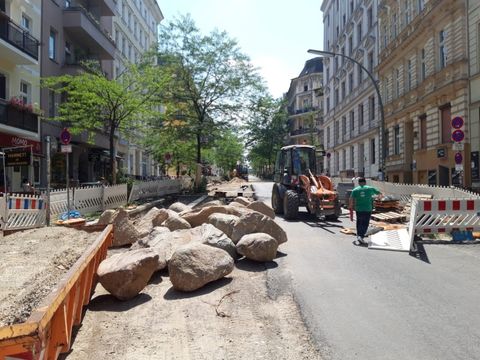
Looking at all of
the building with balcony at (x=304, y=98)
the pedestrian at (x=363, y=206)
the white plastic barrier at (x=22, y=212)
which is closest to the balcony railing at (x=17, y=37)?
the white plastic barrier at (x=22, y=212)

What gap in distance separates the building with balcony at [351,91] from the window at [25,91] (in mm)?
21129

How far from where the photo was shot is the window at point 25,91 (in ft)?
78.2

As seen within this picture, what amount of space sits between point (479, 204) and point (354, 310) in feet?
23.0

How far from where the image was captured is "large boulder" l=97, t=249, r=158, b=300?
6020 millimetres

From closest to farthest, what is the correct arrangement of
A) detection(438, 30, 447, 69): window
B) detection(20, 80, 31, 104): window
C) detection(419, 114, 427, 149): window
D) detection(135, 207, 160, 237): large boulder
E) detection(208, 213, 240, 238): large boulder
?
detection(208, 213, 240, 238): large boulder, detection(135, 207, 160, 237): large boulder, detection(20, 80, 31, 104): window, detection(438, 30, 447, 69): window, detection(419, 114, 427, 149): window

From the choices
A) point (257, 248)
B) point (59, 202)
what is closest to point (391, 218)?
point (257, 248)

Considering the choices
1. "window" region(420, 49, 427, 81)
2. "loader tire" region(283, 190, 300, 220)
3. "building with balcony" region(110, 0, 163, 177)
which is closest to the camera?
"loader tire" region(283, 190, 300, 220)

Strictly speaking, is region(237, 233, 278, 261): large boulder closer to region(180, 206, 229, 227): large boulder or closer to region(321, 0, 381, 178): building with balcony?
region(180, 206, 229, 227): large boulder

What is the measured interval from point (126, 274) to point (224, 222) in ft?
11.5

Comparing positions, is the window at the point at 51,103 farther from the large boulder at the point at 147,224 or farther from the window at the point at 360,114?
the window at the point at 360,114

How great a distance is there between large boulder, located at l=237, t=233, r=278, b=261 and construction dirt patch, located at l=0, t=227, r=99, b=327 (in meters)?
2.66

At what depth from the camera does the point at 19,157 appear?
1311 centimetres

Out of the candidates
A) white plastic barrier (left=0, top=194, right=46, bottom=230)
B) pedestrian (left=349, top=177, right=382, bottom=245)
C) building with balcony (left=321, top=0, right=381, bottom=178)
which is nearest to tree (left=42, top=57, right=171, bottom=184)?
white plastic barrier (left=0, top=194, right=46, bottom=230)

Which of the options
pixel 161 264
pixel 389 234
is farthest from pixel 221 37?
pixel 161 264
